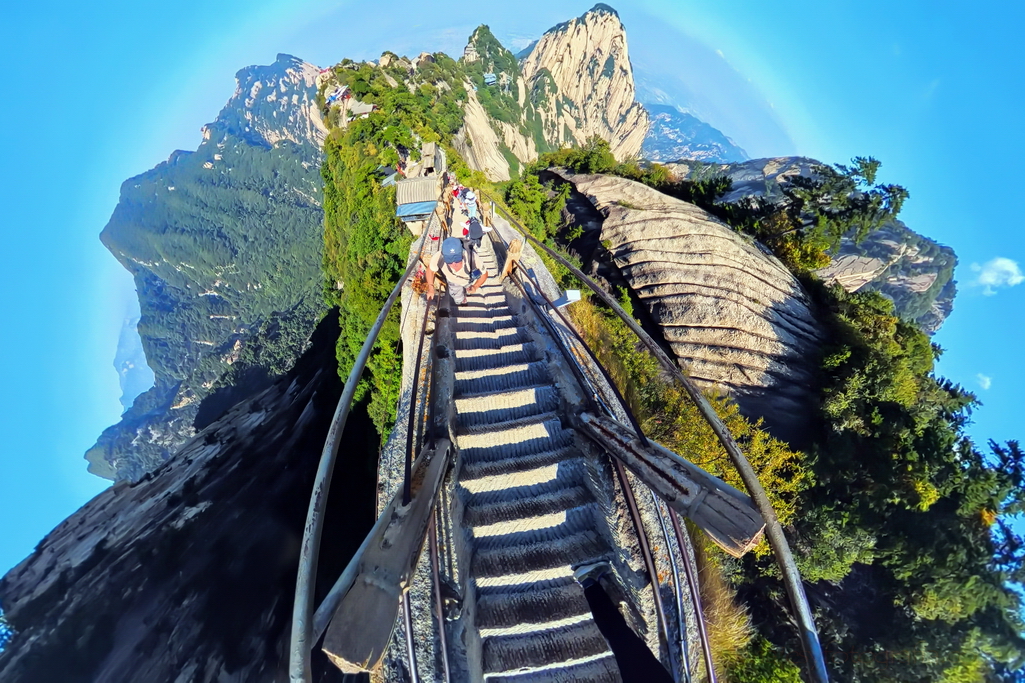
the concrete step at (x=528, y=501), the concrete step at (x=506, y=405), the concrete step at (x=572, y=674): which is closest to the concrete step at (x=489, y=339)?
the concrete step at (x=506, y=405)

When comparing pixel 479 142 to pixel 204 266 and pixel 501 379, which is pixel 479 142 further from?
pixel 204 266

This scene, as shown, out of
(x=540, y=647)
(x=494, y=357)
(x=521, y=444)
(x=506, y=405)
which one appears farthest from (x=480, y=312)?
(x=540, y=647)

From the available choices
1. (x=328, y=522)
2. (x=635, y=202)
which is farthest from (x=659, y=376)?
(x=328, y=522)

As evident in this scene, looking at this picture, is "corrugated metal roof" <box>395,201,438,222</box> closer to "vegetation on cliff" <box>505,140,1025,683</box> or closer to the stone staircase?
the stone staircase

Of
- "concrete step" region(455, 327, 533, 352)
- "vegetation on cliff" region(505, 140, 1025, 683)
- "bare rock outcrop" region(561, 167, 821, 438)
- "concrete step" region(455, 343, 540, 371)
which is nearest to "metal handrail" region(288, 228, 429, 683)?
"concrete step" region(455, 343, 540, 371)

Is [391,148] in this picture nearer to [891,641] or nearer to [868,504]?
[868,504]

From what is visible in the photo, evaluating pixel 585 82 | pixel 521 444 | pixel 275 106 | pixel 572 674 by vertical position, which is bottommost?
pixel 572 674

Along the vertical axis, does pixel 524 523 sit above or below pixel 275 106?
below
